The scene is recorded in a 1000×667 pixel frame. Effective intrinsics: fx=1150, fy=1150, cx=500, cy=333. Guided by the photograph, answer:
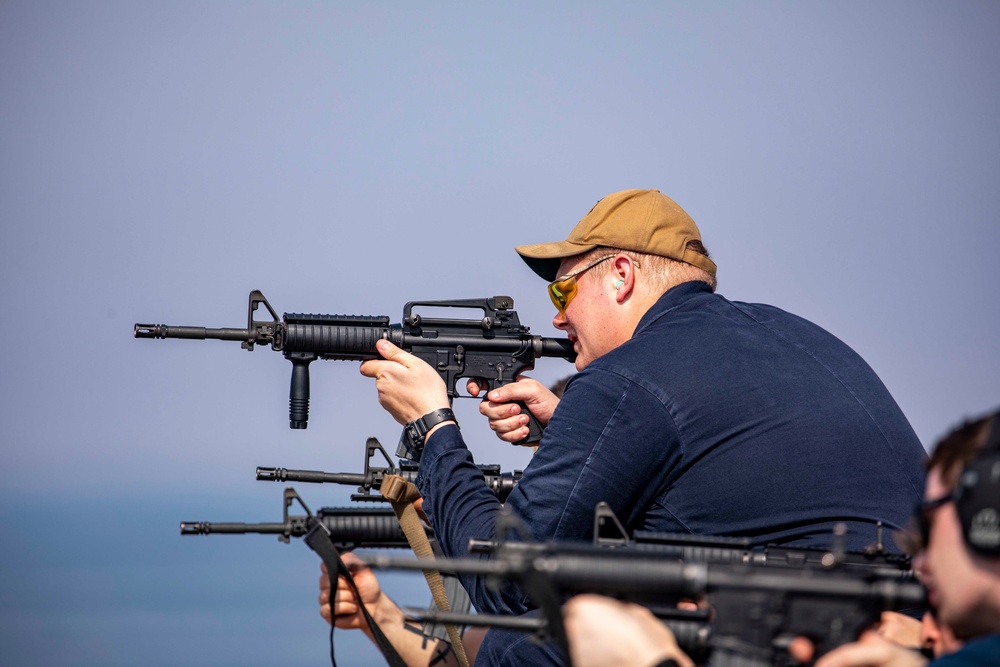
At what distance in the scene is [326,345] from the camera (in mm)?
5676

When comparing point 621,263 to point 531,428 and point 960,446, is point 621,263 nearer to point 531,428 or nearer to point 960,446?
point 531,428

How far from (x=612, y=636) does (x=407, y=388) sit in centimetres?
260

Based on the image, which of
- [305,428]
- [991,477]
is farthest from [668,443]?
[305,428]

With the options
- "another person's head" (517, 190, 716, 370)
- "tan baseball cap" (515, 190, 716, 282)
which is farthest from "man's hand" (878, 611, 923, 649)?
"tan baseball cap" (515, 190, 716, 282)

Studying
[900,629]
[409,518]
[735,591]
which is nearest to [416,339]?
[409,518]

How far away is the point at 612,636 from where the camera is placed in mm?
2383

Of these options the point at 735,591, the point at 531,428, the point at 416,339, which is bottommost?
the point at 735,591

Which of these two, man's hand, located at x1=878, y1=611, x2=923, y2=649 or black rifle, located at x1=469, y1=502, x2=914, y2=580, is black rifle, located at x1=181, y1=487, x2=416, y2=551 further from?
man's hand, located at x1=878, y1=611, x2=923, y2=649

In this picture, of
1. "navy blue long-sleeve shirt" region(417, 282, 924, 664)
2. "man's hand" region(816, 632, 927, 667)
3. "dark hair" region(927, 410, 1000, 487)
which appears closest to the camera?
"dark hair" region(927, 410, 1000, 487)

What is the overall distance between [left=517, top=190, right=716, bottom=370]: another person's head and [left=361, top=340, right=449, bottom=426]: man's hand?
63 cm

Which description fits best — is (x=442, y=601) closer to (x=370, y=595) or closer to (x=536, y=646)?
(x=370, y=595)

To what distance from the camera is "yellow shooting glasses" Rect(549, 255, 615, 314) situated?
15.4 ft

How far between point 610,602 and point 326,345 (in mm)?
3434

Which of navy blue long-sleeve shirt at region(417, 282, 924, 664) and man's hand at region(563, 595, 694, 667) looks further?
navy blue long-sleeve shirt at region(417, 282, 924, 664)
